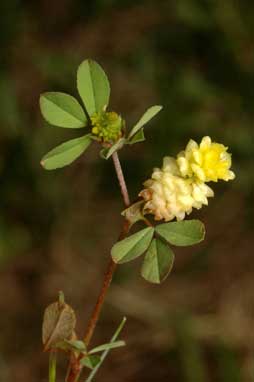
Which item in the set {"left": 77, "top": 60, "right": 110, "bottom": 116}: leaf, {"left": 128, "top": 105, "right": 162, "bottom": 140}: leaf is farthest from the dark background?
{"left": 128, "top": 105, "right": 162, "bottom": 140}: leaf

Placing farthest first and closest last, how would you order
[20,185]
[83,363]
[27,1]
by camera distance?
[27,1], [20,185], [83,363]

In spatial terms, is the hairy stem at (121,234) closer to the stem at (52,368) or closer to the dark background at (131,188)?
the stem at (52,368)

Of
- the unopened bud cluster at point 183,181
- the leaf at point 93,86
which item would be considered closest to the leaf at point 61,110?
the leaf at point 93,86

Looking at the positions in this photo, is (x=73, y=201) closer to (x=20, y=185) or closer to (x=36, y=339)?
(x=20, y=185)

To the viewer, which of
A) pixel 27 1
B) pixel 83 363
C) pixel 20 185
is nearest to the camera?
pixel 83 363

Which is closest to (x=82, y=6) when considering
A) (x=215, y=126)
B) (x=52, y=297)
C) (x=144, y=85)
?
(x=144, y=85)

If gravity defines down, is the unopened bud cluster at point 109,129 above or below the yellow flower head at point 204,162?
above

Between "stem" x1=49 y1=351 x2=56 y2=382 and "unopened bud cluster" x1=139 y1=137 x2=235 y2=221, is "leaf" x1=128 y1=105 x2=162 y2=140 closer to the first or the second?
"unopened bud cluster" x1=139 y1=137 x2=235 y2=221
